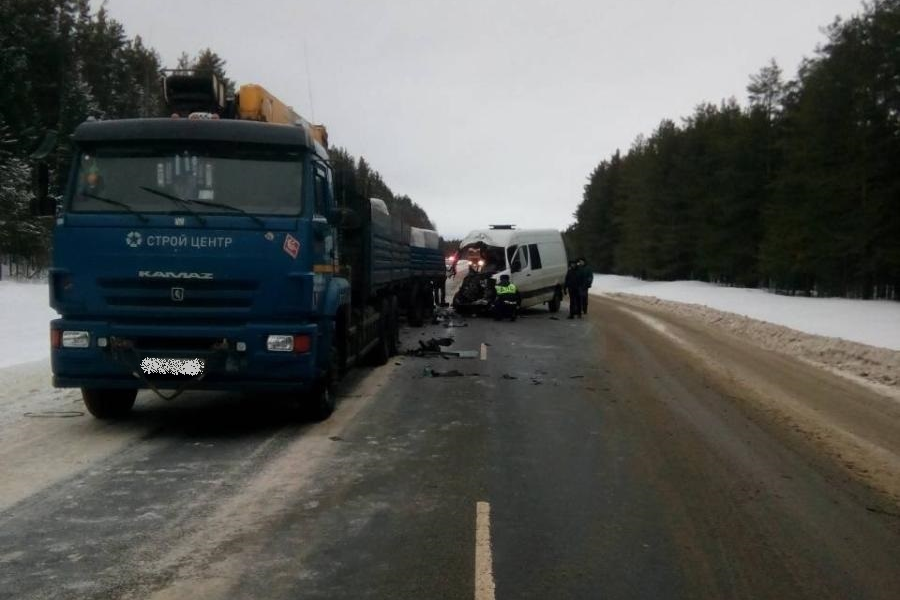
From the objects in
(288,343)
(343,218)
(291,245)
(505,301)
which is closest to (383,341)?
(343,218)

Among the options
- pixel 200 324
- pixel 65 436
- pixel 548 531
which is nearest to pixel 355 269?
pixel 200 324

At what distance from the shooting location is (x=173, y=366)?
7.13 meters

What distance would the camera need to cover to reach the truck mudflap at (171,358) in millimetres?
7051

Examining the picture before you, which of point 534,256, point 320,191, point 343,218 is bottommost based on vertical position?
point 343,218

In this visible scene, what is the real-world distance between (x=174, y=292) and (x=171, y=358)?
2.08 feet

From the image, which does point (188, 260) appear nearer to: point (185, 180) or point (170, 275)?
point (170, 275)

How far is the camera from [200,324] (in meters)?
7.09

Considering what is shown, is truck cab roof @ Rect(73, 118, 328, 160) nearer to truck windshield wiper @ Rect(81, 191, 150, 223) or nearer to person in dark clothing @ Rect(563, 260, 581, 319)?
truck windshield wiper @ Rect(81, 191, 150, 223)

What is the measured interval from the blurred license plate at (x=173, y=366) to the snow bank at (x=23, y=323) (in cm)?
571

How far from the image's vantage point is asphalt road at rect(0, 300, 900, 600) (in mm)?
4145

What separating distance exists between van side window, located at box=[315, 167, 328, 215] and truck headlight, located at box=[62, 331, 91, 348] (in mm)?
2466

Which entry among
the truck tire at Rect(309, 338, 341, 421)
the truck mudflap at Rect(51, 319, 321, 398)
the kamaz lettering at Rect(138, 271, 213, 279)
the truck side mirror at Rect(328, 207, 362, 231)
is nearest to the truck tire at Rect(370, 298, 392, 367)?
the truck tire at Rect(309, 338, 341, 421)

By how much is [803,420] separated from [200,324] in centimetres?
680

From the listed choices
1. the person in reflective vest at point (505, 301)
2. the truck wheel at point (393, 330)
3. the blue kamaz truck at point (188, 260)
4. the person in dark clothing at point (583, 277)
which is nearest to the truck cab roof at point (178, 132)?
the blue kamaz truck at point (188, 260)
